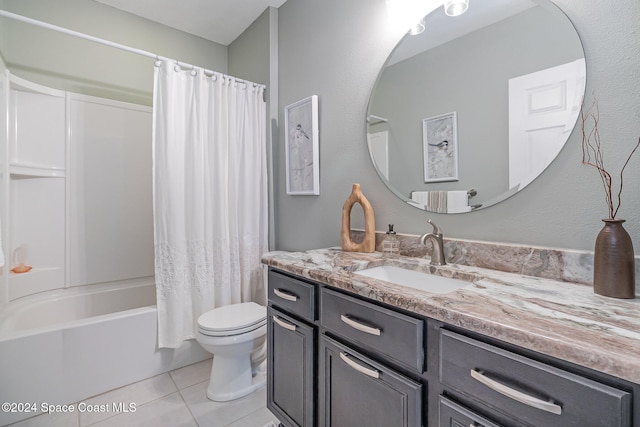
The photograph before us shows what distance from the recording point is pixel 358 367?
95 cm

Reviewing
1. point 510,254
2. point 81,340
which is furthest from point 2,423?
point 510,254

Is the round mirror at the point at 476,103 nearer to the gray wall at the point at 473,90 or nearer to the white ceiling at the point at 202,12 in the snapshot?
the gray wall at the point at 473,90

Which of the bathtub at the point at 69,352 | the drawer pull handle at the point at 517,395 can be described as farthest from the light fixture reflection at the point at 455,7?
the bathtub at the point at 69,352

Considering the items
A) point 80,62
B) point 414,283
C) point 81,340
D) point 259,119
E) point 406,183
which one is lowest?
point 81,340

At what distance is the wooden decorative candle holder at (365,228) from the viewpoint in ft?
5.07

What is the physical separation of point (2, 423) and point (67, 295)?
3.20ft

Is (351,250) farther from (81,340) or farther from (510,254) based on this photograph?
(81,340)

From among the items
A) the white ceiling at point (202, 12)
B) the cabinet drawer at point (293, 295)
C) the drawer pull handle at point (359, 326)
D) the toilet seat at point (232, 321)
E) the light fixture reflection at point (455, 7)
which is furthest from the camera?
the white ceiling at point (202, 12)

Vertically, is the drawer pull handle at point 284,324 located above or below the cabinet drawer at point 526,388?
below

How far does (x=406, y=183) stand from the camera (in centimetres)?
147

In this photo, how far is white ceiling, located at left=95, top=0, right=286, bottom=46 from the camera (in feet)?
7.60

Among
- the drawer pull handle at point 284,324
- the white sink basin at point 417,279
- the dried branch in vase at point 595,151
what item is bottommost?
the drawer pull handle at point 284,324

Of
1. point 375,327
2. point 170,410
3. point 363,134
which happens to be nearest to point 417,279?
point 375,327

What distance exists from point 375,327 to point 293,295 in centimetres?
44
